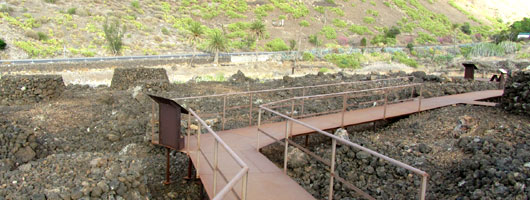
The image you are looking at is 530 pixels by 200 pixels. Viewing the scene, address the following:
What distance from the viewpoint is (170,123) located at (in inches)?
244

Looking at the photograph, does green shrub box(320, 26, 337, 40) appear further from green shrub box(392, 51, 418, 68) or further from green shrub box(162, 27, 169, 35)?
green shrub box(162, 27, 169, 35)

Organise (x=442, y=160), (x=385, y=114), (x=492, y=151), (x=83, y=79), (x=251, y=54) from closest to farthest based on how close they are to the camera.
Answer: (x=492, y=151)
(x=442, y=160)
(x=385, y=114)
(x=83, y=79)
(x=251, y=54)

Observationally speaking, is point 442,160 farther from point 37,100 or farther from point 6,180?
point 37,100

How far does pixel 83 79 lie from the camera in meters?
24.0

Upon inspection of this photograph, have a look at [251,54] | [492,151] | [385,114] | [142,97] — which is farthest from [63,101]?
[251,54]

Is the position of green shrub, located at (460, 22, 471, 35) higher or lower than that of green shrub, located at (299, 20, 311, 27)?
higher

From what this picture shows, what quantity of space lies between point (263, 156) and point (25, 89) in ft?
37.6

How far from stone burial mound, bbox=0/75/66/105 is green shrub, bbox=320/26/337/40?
50563mm

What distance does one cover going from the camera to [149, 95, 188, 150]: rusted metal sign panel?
601 centimetres

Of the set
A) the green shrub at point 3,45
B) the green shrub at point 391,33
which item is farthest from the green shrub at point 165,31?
the green shrub at point 391,33

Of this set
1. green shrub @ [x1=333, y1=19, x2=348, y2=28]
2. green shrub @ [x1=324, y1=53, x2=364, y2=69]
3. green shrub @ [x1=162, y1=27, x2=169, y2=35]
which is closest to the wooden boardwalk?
green shrub @ [x1=324, y1=53, x2=364, y2=69]

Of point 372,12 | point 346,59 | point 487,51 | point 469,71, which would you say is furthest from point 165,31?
point 372,12

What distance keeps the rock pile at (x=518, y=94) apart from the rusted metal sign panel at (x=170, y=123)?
337 inches

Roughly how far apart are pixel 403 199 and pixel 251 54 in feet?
116
